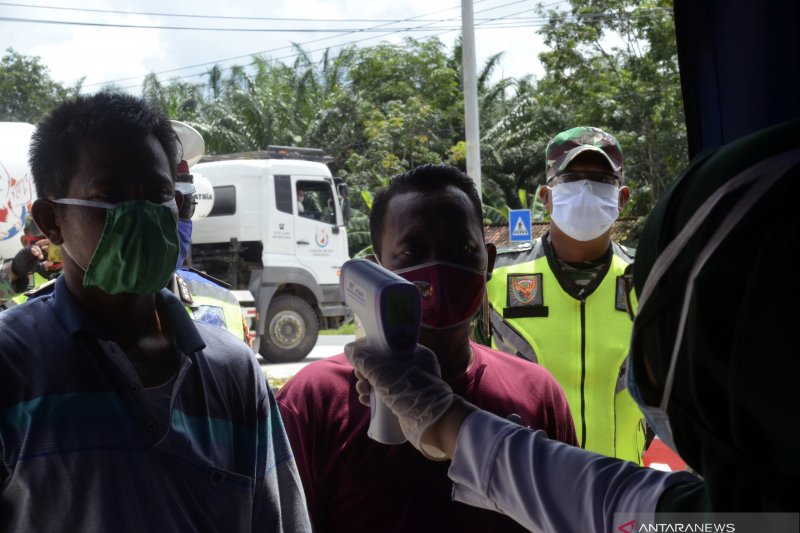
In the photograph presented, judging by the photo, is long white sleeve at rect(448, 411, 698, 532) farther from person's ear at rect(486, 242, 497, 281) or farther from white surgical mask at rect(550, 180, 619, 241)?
white surgical mask at rect(550, 180, 619, 241)

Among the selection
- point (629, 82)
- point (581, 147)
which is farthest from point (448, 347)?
point (629, 82)

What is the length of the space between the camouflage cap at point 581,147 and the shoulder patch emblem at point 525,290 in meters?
0.53

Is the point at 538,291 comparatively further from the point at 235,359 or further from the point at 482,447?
the point at 482,447

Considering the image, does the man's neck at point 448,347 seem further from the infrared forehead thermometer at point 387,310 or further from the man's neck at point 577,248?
the man's neck at point 577,248

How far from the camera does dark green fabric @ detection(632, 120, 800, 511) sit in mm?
837

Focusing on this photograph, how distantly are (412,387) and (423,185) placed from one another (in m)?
0.80

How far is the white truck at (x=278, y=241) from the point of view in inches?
521

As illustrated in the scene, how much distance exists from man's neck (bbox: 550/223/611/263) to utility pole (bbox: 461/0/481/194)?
6.35m

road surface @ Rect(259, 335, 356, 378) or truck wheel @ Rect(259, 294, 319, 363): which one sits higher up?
truck wheel @ Rect(259, 294, 319, 363)

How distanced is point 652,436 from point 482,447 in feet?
6.45

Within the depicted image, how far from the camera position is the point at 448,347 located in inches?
81.9

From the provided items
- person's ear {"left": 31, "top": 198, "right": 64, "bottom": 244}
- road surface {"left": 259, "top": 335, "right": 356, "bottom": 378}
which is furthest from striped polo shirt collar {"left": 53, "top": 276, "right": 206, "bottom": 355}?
road surface {"left": 259, "top": 335, "right": 356, "bottom": 378}

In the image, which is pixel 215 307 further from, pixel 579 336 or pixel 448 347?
pixel 448 347

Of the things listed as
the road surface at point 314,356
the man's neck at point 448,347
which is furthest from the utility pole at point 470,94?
the man's neck at point 448,347
